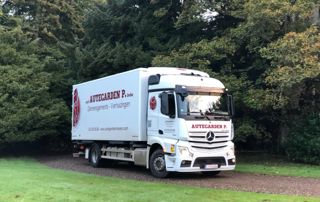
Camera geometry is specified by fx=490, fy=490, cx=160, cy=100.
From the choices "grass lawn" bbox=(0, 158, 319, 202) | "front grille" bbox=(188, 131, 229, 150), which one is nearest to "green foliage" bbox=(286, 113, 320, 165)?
"front grille" bbox=(188, 131, 229, 150)

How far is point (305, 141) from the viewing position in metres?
20.8

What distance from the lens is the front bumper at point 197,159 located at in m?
15.5

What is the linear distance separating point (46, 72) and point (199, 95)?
53.5ft

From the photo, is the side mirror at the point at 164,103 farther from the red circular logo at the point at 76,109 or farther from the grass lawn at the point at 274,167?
the red circular logo at the point at 76,109

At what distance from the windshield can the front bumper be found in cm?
105

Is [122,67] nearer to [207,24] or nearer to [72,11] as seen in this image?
[207,24]

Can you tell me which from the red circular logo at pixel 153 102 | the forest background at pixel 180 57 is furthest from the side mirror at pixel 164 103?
the forest background at pixel 180 57

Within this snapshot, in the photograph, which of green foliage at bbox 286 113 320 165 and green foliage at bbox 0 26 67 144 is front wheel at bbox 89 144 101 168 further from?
green foliage at bbox 286 113 320 165

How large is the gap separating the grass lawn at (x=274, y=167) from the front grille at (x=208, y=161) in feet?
7.54

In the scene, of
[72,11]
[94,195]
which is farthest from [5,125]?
[94,195]

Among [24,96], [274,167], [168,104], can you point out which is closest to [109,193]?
[168,104]

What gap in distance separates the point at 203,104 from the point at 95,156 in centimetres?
723

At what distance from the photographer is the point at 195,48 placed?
22609mm

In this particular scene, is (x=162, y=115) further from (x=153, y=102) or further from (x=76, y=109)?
(x=76, y=109)
